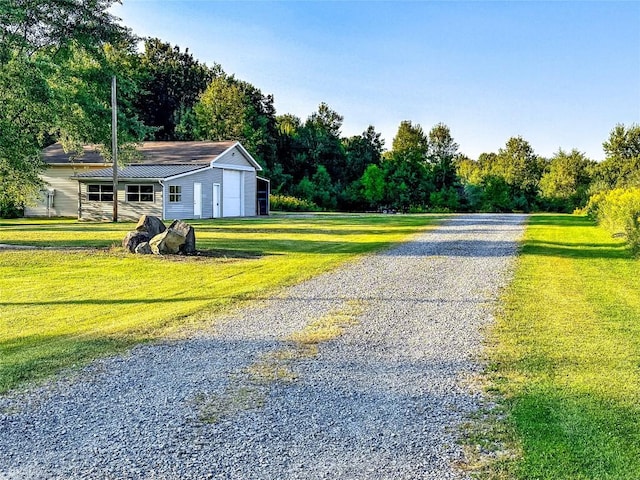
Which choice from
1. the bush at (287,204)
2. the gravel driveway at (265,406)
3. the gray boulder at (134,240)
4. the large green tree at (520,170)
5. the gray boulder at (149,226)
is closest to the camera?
the gravel driveway at (265,406)

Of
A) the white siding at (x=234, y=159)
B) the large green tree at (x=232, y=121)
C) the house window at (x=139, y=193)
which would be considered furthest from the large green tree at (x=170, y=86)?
the house window at (x=139, y=193)

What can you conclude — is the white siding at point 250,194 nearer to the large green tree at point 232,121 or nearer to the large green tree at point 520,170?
the large green tree at point 232,121

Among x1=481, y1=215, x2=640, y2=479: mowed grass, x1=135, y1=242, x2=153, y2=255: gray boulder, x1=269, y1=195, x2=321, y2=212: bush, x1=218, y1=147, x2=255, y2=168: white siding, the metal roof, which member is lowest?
x1=481, y1=215, x2=640, y2=479: mowed grass

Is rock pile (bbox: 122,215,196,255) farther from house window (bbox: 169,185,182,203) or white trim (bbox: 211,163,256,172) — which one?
white trim (bbox: 211,163,256,172)

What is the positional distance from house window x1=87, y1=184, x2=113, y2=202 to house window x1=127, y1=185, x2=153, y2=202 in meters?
1.11

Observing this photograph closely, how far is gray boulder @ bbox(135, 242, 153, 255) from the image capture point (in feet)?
42.3

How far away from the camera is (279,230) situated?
65.2 feet

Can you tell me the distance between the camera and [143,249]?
12.9m

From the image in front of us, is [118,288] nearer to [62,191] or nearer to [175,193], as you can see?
[175,193]

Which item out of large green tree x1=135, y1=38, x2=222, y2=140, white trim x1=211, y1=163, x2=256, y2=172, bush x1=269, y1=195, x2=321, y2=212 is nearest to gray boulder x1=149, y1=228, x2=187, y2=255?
white trim x1=211, y1=163, x2=256, y2=172

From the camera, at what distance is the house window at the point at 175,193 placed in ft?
86.9

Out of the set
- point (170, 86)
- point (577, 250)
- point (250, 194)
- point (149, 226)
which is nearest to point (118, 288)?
point (149, 226)

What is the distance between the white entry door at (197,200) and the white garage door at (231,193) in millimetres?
1960

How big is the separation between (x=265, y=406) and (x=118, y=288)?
18.7ft
